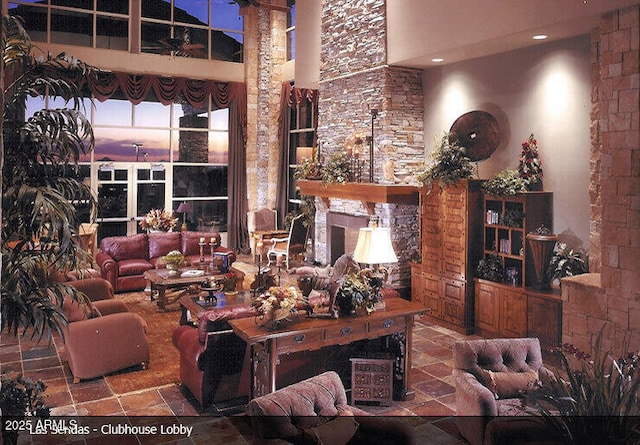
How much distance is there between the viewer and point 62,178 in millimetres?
4098

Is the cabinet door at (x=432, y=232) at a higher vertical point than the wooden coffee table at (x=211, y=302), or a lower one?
higher

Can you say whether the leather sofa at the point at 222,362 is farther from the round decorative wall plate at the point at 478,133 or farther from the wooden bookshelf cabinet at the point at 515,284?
the round decorative wall plate at the point at 478,133

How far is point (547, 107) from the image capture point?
7246mm

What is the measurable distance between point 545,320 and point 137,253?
7.05 metres

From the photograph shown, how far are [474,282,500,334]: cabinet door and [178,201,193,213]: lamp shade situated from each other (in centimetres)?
784

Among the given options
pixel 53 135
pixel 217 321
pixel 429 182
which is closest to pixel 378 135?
pixel 429 182

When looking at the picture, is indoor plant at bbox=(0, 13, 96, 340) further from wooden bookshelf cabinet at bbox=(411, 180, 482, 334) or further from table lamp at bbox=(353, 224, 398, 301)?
wooden bookshelf cabinet at bbox=(411, 180, 482, 334)

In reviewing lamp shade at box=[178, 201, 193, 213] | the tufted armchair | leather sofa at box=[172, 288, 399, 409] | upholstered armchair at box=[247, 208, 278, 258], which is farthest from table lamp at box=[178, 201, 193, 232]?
the tufted armchair

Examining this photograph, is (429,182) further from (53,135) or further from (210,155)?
(210,155)

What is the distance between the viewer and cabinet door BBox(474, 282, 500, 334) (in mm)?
7281

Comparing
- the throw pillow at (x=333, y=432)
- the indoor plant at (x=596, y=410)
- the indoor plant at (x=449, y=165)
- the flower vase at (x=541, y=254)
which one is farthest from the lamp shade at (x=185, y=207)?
the indoor plant at (x=596, y=410)

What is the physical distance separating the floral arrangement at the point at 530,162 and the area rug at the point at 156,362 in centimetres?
494

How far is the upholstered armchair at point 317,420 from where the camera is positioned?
3.24 metres

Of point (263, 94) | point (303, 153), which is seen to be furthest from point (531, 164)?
point (263, 94)
